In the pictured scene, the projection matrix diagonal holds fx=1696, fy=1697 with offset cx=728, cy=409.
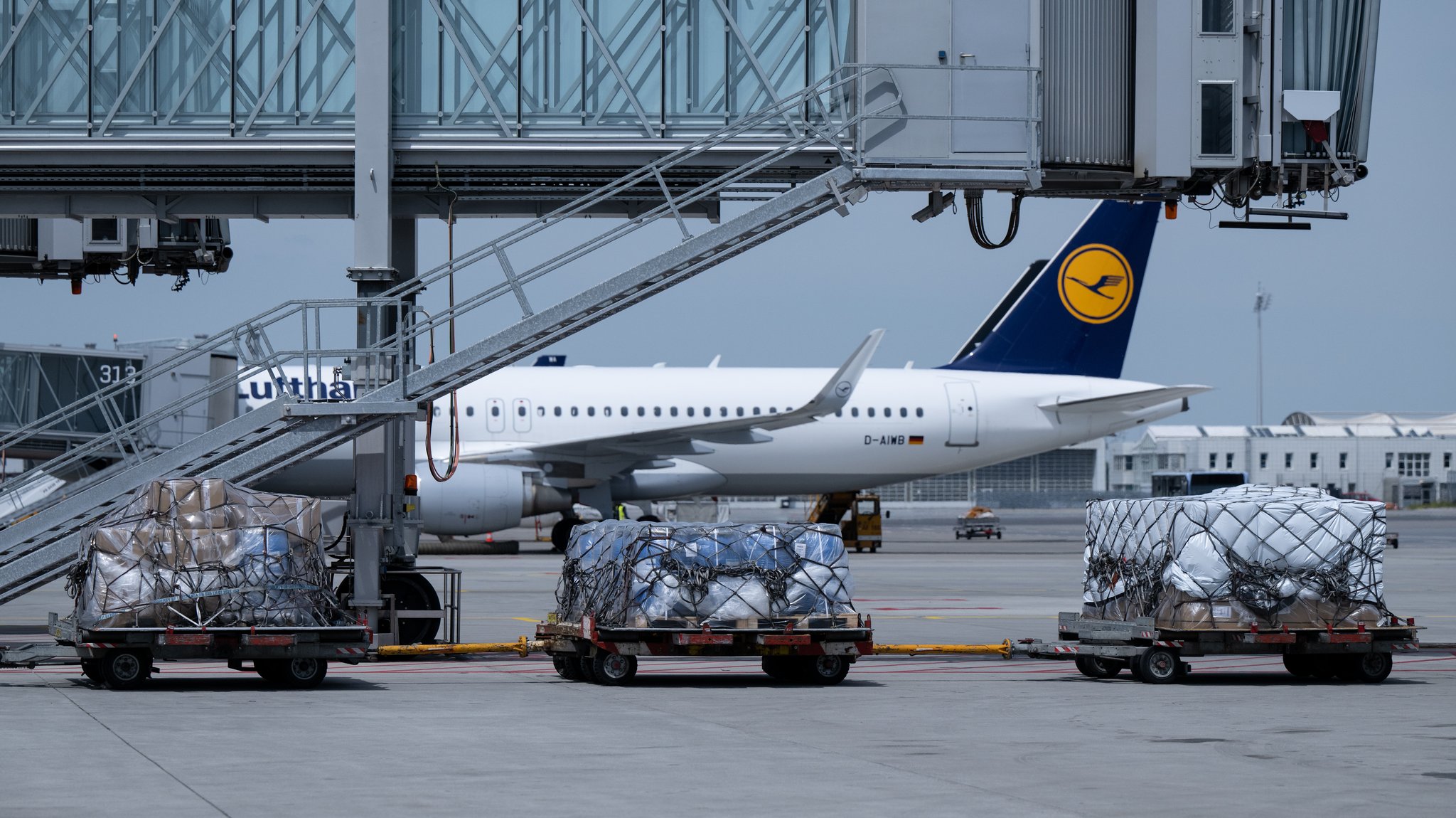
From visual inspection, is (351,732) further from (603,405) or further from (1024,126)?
(603,405)

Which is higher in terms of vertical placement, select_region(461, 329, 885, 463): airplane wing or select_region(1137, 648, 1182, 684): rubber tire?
select_region(461, 329, 885, 463): airplane wing

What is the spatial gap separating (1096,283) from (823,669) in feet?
110

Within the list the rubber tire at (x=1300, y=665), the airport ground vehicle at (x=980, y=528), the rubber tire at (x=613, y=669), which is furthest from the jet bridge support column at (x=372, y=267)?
the airport ground vehicle at (x=980, y=528)

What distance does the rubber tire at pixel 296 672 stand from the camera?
16.1 meters

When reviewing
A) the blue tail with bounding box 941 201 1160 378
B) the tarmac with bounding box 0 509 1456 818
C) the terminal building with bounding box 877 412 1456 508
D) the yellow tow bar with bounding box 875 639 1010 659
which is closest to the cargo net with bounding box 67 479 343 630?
the tarmac with bounding box 0 509 1456 818

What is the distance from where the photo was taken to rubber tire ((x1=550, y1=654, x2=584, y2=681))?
677 inches

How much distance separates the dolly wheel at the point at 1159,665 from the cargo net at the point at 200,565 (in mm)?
7934

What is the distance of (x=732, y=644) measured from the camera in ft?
53.5

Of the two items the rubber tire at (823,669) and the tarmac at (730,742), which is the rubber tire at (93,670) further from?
the rubber tire at (823,669)

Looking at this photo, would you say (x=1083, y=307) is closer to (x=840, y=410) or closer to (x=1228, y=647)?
(x=840, y=410)

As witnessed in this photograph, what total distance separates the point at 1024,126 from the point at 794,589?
6049 mm

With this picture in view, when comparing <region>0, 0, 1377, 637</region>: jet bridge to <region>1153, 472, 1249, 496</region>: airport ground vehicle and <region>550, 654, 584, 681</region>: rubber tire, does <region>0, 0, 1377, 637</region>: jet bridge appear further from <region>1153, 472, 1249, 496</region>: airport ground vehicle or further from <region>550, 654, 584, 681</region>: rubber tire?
<region>1153, 472, 1249, 496</region>: airport ground vehicle

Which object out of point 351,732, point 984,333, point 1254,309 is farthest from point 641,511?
point 1254,309

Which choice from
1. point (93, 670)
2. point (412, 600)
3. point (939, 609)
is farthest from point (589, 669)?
point (939, 609)
